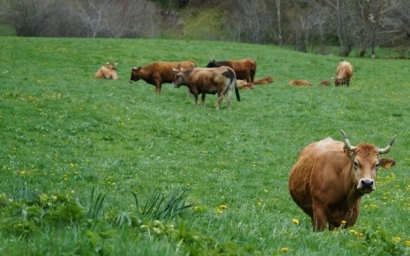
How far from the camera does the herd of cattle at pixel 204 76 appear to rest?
22609 millimetres

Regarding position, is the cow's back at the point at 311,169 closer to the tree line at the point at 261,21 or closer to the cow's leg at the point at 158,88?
the cow's leg at the point at 158,88

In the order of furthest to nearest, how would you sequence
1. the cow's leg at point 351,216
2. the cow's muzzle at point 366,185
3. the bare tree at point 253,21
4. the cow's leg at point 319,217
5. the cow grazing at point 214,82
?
the bare tree at point 253,21
the cow grazing at point 214,82
the cow's leg at point 351,216
the cow's leg at point 319,217
the cow's muzzle at point 366,185

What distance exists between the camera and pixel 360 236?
589cm

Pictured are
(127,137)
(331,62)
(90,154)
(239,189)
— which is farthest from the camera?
(331,62)

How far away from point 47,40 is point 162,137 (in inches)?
Answer: 979

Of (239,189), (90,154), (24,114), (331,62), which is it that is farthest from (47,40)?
(239,189)

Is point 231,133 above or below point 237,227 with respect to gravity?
below

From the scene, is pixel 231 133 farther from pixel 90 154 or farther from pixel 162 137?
pixel 90 154

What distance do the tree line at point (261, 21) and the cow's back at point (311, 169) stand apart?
138 feet

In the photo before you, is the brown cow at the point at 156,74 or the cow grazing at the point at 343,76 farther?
the cow grazing at the point at 343,76

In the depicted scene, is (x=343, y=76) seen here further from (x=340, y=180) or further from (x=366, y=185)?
(x=366, y=185)

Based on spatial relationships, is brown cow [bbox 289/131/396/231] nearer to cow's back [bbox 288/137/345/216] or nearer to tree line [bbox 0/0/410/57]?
cow's back [bbox 288/137/345/216]

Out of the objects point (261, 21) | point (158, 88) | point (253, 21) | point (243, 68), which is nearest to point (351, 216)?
point (158, 88)

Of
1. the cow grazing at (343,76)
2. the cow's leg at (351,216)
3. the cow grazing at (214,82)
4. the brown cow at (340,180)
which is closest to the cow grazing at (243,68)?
the cow grazing at (343,76)
